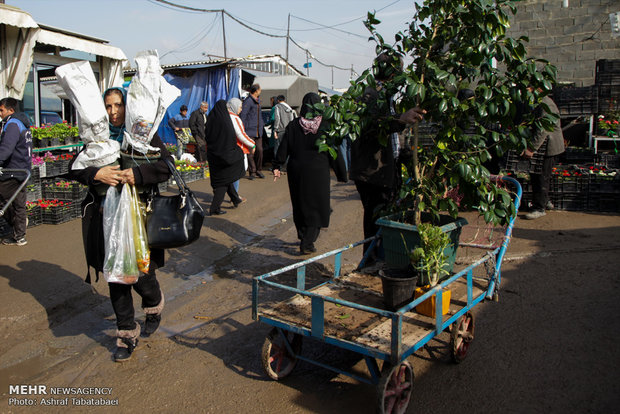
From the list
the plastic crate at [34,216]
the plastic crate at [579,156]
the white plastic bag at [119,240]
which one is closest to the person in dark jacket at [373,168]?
the white plastic bag at [119,240]

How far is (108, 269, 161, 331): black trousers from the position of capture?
385 cm

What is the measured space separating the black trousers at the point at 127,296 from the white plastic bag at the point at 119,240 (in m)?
0.26

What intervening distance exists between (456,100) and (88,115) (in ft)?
8.66

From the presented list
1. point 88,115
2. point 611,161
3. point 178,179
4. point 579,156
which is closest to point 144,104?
point 88,115

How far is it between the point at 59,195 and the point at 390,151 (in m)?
6.11

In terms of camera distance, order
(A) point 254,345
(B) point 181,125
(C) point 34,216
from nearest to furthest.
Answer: (A) point 254,345 → (C) point 34,216 → (B) point 181,125

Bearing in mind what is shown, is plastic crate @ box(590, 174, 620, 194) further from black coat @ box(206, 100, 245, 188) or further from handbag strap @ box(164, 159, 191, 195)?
handbag strap @ box(164, 159, 191, 195)

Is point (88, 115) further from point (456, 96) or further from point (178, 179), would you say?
point (456, 96)

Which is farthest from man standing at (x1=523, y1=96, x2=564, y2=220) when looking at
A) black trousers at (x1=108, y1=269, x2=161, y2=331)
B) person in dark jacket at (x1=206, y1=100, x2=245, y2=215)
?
black trousers at (x1=108, y1=269, x2=161, y2=331)

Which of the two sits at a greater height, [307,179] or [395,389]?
[307,179]

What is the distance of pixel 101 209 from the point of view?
149 inches

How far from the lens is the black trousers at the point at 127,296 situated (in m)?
3.85

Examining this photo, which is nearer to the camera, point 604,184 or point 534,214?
point 534,214

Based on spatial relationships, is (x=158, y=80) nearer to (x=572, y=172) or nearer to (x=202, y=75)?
(x=572, y=172)
